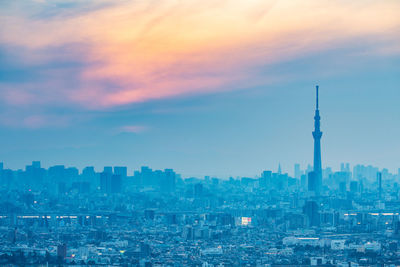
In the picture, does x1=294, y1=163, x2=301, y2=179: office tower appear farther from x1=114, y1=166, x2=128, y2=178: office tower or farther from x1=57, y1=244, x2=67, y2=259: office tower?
x1=57, y1=244, x2=67, y2=259: office tower

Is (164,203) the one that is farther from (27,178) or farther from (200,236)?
(200,236)

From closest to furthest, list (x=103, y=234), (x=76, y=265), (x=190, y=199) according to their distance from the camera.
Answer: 1. (x=76, y=265)
2. (x=103, y=234)
3. (x=190, y=199)

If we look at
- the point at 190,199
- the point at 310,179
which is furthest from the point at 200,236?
the point at 310,179

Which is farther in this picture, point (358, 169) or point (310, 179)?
point (358, 169)

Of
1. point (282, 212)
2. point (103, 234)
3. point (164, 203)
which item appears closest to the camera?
point (103, 234)

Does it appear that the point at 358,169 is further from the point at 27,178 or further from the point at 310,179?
the point at 27,178

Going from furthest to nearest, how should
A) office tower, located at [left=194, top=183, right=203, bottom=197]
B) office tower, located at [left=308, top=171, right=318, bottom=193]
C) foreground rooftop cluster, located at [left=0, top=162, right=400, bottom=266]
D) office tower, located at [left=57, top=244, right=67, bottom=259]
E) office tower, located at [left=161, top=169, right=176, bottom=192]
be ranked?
office tower, located at [left=161, top=169, right=176, bottom=192] → office tower, located at [left=308, top=171, right=318, bottom=193] → office tower, located at [left=194, top=183, right=203, bottom=197] → foreground rooftop cluster, located at [left=0, top=162, right=400, bottom=266] → office tower, located at [left=57, top=244, right=67, bottom=259]

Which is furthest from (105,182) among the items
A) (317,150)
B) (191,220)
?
(191,220)

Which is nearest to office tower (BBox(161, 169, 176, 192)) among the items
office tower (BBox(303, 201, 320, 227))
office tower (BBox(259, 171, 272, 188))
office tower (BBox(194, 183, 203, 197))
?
office tower (BBox(194, 183, 203, 197))
